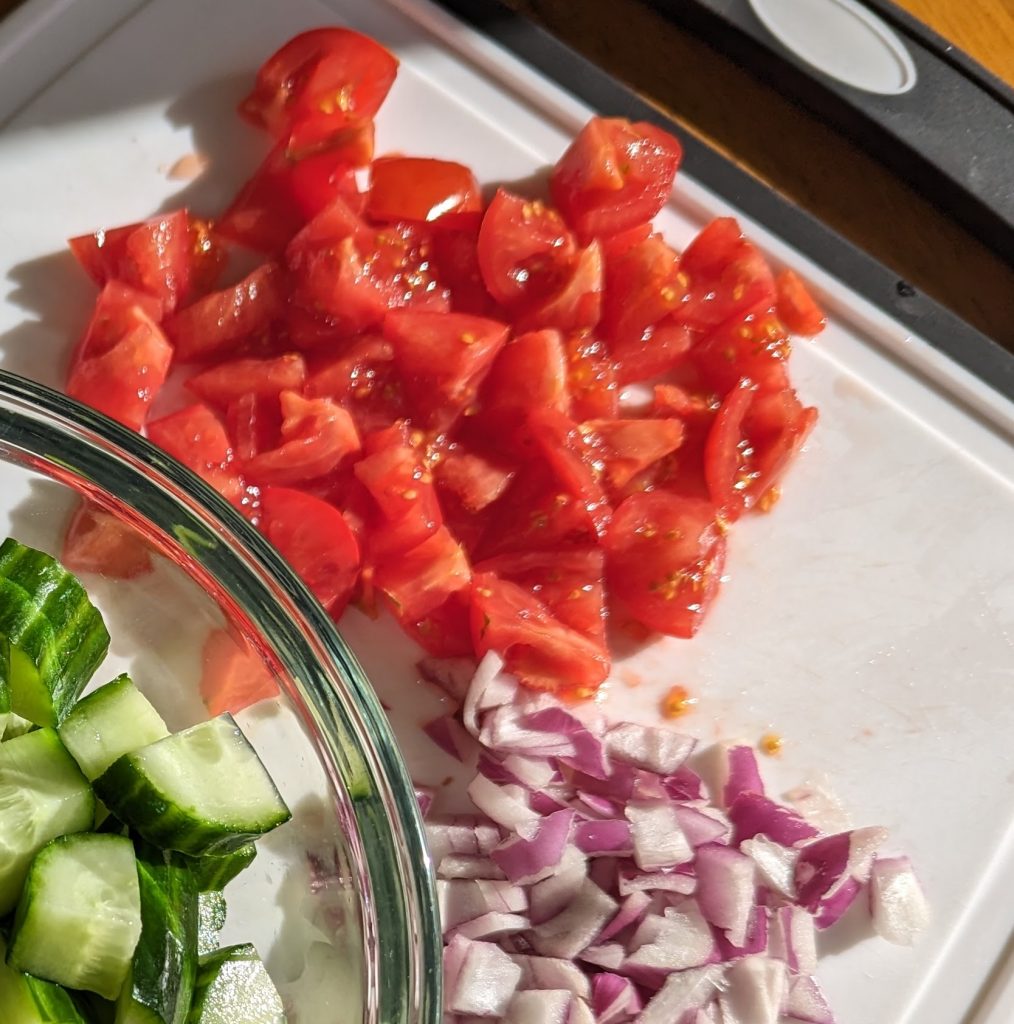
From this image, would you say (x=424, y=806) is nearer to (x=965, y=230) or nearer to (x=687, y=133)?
(x=687, y=133)

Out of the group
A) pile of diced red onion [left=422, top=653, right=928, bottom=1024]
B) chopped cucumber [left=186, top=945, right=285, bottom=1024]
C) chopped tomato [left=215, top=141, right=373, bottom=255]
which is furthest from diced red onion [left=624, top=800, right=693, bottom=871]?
chopped tomato [left=215, top=141, right=373, bottom=255]

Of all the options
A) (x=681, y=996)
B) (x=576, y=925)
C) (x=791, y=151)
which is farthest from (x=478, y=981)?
(x=791, y=151)

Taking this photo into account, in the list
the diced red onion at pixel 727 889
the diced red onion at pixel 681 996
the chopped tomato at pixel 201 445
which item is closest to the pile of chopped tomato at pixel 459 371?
the chopped tomato at pixel 201 445

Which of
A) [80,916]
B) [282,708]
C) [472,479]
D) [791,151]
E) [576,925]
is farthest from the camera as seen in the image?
[791,151]

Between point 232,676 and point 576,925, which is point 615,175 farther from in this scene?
point 576,925

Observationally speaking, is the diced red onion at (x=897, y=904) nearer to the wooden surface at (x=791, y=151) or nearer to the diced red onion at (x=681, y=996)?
the diced red onion at (x=681, y=996)

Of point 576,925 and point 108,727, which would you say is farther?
point 576,925

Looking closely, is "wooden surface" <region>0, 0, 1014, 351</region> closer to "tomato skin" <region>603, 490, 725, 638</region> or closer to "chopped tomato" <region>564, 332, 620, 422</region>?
"chopped tomato" <region>564, 332, 620, 422</region>
